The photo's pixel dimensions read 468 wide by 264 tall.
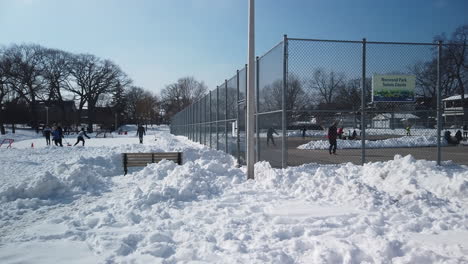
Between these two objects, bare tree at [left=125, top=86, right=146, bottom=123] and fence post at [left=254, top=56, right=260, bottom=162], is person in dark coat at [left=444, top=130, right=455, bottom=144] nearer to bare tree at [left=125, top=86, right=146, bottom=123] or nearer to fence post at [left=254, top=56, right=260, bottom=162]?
fence post at [left=254, top=56, right=260, bottom=162]

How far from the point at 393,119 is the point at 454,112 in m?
1.81

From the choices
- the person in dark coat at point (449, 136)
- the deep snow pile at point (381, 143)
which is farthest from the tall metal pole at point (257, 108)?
the person in dark coat at point (449, 136)

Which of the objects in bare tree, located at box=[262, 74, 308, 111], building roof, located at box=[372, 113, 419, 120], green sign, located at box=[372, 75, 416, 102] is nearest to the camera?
bare tree, located at box=[262, 74, 308, 111]

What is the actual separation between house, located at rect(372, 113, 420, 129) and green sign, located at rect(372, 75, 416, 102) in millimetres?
820

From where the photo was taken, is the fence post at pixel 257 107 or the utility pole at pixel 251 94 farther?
the fence post at pixel 257 107

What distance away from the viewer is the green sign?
329 inches

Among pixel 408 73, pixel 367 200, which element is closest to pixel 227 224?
pixel 367 200

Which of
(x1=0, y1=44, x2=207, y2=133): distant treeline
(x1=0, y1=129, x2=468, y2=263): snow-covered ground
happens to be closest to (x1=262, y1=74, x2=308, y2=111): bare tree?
(x1=0, y1=129, x2=468, y2=263): snow-covered ground

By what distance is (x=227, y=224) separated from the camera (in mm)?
4422

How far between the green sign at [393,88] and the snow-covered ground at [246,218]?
2030mm

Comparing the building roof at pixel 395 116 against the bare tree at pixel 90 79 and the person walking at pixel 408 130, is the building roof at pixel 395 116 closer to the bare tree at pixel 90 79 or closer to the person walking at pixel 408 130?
the person walking at pixel 408 130

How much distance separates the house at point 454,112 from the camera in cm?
966

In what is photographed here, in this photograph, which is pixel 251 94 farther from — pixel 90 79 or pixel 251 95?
pixel 90 79

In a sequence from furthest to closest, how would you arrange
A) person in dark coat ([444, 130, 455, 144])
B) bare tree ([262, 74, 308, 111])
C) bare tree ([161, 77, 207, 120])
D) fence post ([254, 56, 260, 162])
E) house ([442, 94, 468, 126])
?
bare tree ([161, 77, 207, 120]) < person in dark coat ([444, 130, 455, 144]) < house ([442, 94, 468, 126]) < fence post ([254, 56, 260, 162]) < bare tree ([262, 74, 308, 111])
